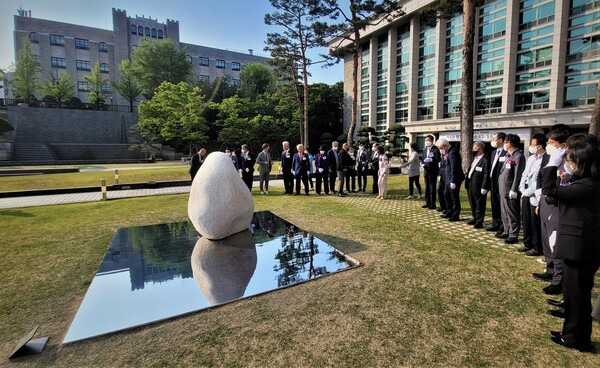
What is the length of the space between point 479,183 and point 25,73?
198 ft

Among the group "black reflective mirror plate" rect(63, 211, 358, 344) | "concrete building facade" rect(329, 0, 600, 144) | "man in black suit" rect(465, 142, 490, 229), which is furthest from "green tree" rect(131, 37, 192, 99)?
"man in black suit" rect(465, 142, 490, 229)

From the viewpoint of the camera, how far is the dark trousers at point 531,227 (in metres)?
5.36

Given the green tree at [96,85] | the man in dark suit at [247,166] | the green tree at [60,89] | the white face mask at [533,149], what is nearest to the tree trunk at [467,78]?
the white face mask at [533,149]

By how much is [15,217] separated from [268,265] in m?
8.35

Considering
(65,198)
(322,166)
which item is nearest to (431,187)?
(322,166)

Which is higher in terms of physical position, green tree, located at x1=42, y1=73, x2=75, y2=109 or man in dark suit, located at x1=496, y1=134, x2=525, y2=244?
green tree, located at x1=42, y1=73, x2=75, y2=109

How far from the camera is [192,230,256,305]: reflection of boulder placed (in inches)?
164

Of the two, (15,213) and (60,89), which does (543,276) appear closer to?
(15,213)

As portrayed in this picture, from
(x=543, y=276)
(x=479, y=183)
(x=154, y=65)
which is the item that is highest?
(x=154, y=65)

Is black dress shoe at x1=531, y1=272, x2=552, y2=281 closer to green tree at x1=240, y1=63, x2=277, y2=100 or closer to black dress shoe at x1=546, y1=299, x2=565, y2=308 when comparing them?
black dress shoe at x1=546, y1=299, x2=565, y2=308

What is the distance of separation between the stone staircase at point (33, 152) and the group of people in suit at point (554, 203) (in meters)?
40.3

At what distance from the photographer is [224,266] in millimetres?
4992

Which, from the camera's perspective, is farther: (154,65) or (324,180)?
(154,65)

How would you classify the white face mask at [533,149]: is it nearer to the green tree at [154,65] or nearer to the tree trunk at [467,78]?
the tree trunk at [467,78]
